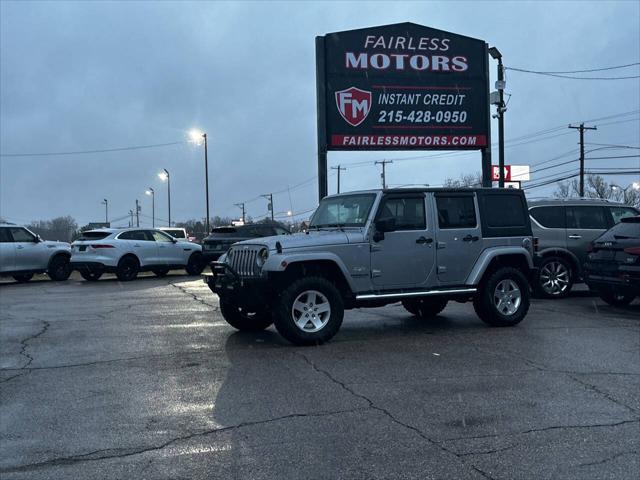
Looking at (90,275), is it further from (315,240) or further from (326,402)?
(326,402)

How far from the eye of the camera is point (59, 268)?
2045 cm

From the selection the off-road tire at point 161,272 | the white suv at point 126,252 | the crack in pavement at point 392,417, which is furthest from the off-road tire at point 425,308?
the off-road tire at point 161,272

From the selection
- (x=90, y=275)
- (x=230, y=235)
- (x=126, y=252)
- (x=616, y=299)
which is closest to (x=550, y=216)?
(x=616, y=299)

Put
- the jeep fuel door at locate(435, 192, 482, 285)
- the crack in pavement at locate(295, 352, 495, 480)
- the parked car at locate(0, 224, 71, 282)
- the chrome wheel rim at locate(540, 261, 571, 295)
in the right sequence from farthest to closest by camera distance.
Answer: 1. the parked car at locate(0, 224, 71, 282)
2. the chrome wheel rim at locate(540, 261, 571, 295)
3. the jeep fuel door at locate(435, 192, 482, 285)
4. the crack in pavement at locate(295, 352, 495, 480)

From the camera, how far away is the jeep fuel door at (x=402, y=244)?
8555 millimetres

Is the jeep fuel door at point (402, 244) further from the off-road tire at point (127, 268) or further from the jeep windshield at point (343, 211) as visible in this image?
the off-road tire at point (127, 268)

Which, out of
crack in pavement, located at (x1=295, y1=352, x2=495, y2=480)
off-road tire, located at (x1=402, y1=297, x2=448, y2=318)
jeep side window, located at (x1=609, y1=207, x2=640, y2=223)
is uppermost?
jeep side window, located at (x1=609, y1=207, x2=640, y2=223)

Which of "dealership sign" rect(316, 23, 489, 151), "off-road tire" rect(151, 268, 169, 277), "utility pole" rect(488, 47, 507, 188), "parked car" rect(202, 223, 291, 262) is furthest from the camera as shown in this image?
"off-road tire" rect(151, 268, 169, 277)

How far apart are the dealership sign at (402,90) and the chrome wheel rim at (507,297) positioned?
965 centimetres

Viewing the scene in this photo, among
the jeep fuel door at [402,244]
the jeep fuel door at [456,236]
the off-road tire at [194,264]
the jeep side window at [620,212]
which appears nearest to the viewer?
the jeep fuel door at [402,244]

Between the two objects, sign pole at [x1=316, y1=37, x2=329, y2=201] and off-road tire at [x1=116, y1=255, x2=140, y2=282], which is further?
off-road tire at [x1=116, y1=255, x2=140, y2=282]

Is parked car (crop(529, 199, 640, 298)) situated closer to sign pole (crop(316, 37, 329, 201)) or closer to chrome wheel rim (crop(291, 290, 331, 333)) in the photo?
chrome wheel rim (crop(291, 290, 331, 333))

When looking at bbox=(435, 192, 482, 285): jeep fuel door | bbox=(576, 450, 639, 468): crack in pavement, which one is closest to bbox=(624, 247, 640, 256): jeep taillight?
bbox=(435, 192, 482, 285): jeep fuel door

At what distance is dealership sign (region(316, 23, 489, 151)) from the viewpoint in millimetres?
18422
